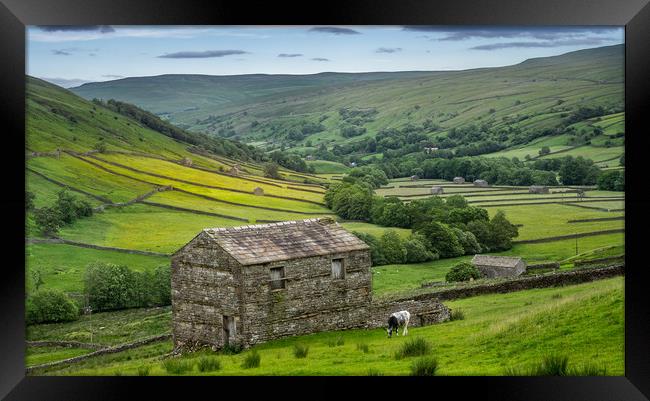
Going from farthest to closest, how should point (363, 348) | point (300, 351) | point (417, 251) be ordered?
point (417, 251), point (363, 348), point (300, 351)

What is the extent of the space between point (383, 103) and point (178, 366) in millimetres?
9545

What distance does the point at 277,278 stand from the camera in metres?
18.0

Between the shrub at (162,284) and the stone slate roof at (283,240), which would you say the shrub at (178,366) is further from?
the shrub at (162,284)

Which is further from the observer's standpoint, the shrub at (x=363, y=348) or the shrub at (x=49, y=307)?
the shrub at (x=49, y=307)

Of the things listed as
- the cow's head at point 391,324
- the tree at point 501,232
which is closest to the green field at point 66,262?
the cow's head at point 391,324

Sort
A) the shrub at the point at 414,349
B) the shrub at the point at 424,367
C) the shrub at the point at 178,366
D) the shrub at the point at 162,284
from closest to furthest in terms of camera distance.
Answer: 1. the shrub at the point at 424,367
2. the shrub at the point at 178,366
3. the shrub at the point at 414,349
4. the shrub at the point at 162,284

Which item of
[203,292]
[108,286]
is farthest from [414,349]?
[108,286]

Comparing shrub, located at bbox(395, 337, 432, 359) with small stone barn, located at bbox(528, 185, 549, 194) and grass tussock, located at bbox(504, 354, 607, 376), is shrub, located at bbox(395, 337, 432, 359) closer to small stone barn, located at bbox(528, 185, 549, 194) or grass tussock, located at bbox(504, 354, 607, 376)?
grass tussock, located at bbox(504, 354, 607, 376)

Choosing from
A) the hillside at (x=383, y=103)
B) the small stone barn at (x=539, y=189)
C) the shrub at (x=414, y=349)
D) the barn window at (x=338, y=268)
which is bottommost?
the shrub at (x=414, y=349)

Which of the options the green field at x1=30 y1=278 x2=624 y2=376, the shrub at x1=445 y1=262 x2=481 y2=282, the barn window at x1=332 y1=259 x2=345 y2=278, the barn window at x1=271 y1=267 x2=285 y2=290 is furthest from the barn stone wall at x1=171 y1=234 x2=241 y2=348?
the shrub at x1=445 y1=262 x2=481 y2=282

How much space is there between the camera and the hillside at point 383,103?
20.7 m

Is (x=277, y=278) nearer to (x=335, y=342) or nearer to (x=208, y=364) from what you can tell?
(x=335, y=342)

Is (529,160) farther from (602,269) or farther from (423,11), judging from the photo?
(423,11)

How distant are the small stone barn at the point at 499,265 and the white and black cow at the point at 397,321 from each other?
558 cm
